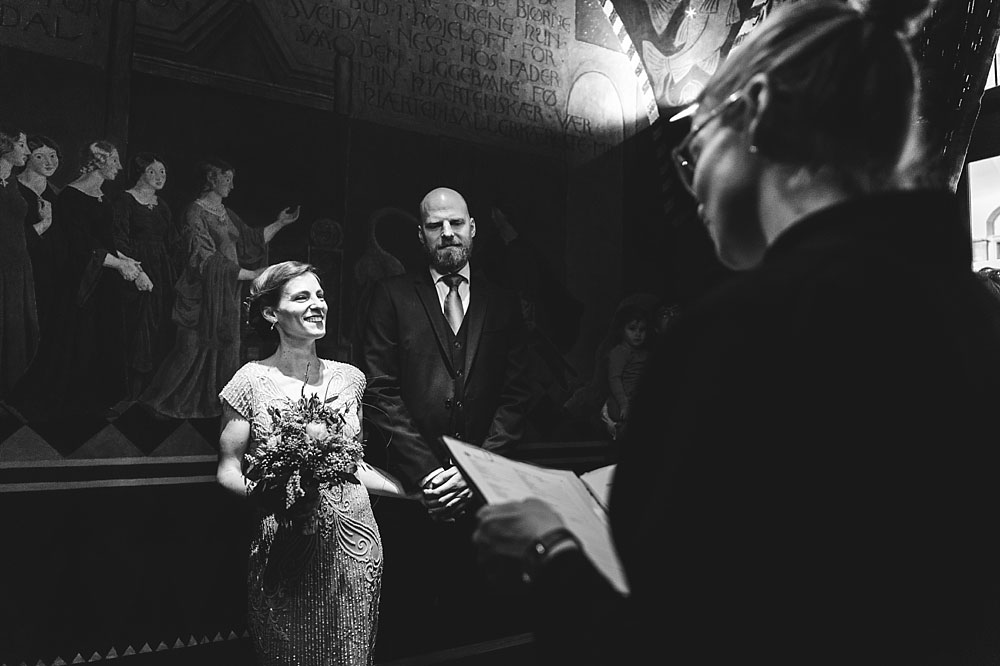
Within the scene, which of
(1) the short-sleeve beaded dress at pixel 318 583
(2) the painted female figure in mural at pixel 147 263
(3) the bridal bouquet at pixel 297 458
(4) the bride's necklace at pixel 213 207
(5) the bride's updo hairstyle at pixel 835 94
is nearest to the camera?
(5) the bride's updo hairstyle at pixel 835 94

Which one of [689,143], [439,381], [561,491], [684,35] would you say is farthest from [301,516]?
[684,35]

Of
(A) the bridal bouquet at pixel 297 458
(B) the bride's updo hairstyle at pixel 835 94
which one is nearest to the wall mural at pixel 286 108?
(A) the bridal bouquet at pixel 297 458

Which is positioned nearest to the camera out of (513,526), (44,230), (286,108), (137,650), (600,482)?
(513,526)

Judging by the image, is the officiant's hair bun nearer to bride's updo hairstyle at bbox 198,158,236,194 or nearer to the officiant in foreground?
the officiant in foreground

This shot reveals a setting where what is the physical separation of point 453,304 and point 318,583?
1740 mm

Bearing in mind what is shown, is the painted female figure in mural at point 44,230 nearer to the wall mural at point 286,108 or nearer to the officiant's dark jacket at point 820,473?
the wall mural at point 286,108

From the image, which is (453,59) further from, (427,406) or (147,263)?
(427,406)

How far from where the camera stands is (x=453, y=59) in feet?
18.4

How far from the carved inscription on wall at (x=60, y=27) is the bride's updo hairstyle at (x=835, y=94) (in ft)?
13.7

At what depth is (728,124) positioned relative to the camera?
116 cm

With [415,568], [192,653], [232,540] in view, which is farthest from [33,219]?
[415,568]

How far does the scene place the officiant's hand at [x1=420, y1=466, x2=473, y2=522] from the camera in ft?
12.8

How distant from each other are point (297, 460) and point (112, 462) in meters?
1.66

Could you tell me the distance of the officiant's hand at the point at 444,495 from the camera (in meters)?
3.91
